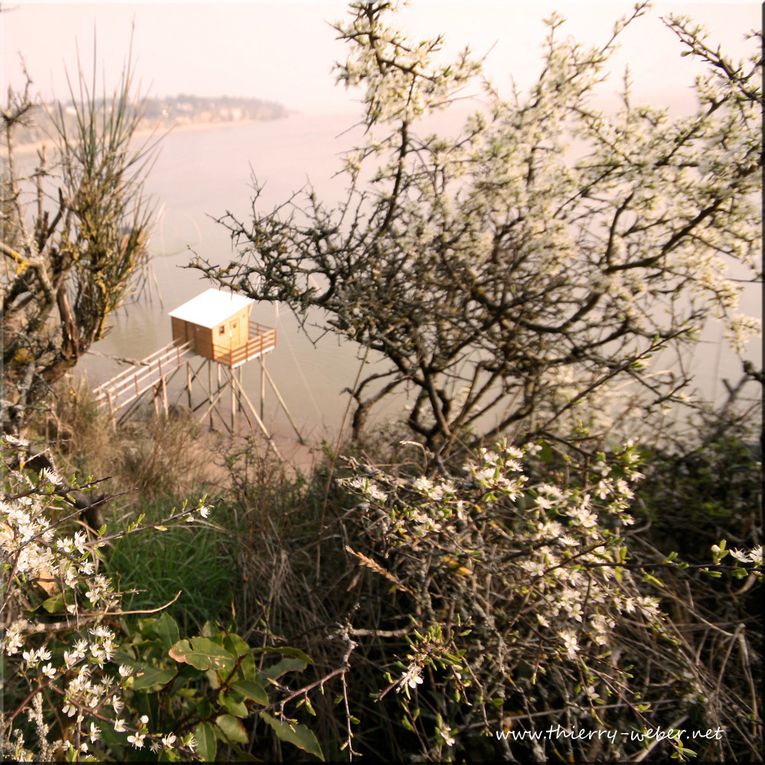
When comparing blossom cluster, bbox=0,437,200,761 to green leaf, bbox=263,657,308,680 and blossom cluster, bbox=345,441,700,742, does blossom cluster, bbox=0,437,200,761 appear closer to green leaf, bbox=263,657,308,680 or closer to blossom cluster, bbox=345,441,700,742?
green leaf, bbox=263,657,308,680

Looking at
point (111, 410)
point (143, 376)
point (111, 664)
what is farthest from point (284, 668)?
point (111, 410)

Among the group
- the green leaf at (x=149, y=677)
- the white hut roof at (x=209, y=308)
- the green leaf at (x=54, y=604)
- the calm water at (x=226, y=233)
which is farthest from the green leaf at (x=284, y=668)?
the white hut roof at (x=209, y=308)

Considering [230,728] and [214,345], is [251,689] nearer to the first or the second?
[230,728]

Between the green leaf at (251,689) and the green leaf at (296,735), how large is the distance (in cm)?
4

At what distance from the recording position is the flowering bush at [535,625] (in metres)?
1.23

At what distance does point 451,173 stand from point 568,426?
148 cm

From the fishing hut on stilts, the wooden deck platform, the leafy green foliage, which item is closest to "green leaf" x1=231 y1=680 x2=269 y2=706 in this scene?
Answer: the leafy green foliage

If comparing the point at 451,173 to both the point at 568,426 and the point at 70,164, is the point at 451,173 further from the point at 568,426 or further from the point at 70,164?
the point at 70,164

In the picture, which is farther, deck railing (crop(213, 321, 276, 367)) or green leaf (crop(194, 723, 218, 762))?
deck railing (crop(213, 321, 276, 367))

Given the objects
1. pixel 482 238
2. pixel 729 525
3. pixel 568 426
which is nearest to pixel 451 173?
pixel 482 238

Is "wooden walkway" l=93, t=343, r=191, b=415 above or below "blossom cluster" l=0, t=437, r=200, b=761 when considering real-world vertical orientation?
below

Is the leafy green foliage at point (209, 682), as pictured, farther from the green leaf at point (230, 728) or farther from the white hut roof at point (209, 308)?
the white hut roof at point (209, 308)

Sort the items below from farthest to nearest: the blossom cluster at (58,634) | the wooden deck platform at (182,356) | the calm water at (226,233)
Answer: the wooden deck platform at (182,356) < the calm water at (226,233) < the blossom cluster at (58,634)

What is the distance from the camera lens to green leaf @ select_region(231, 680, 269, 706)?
1.22 meters
